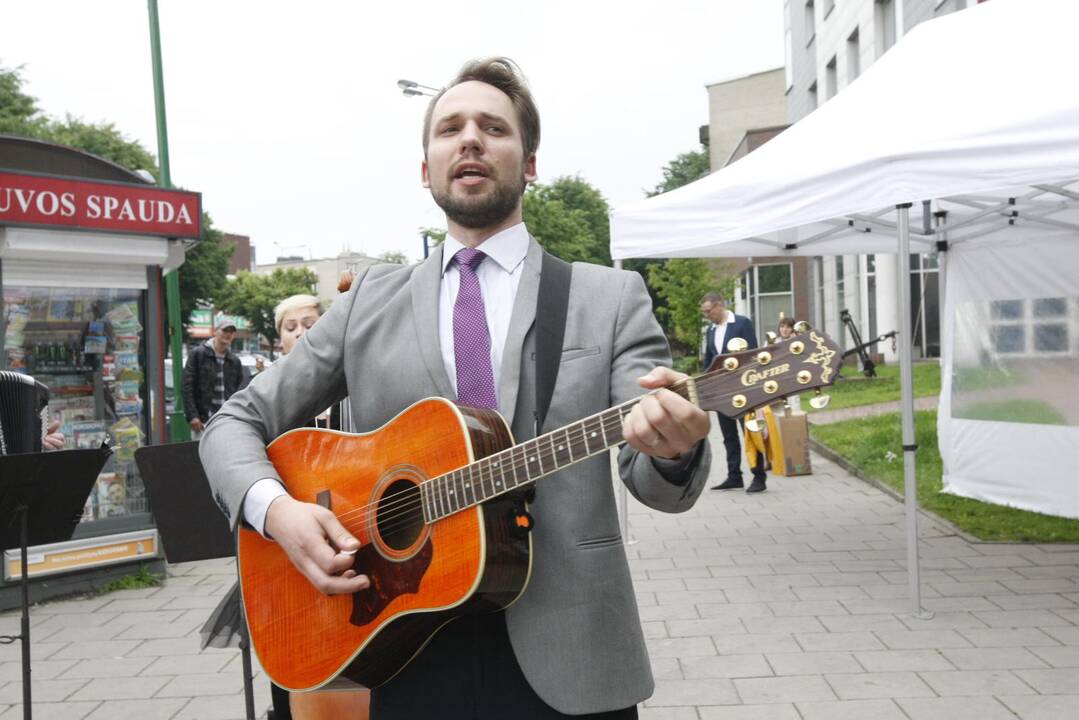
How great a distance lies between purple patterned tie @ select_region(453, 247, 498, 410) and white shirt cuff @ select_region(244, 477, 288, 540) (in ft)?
1.37

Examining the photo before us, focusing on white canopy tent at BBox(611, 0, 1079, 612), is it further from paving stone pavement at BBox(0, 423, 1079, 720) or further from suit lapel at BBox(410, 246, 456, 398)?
suit lapel at BBox(410, 246, 456, 398)

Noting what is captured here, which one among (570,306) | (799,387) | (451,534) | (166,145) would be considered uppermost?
(166,145)

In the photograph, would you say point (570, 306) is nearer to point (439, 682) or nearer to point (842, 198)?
point (439, 682)

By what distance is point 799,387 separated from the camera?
1.51 metres

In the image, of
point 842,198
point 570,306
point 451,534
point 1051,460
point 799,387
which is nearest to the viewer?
point 799,387

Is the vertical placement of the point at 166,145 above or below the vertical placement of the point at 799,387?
above

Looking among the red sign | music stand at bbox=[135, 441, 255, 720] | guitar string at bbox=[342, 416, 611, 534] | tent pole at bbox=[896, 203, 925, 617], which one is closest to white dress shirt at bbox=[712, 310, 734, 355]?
tent pole at bbox=[896, 203, 925, 617]

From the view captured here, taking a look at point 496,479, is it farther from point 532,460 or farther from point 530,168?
point 530,168

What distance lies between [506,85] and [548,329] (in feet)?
1.76

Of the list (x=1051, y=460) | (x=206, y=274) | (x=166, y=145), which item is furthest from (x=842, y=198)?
(x=206, y=274)

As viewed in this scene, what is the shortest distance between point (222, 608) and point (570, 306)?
2465mm

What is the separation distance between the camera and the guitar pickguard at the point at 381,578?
67.8 inches

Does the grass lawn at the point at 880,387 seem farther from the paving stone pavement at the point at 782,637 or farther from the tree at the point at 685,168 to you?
the tree at the point at 685,168

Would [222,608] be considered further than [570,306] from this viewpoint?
Yes
